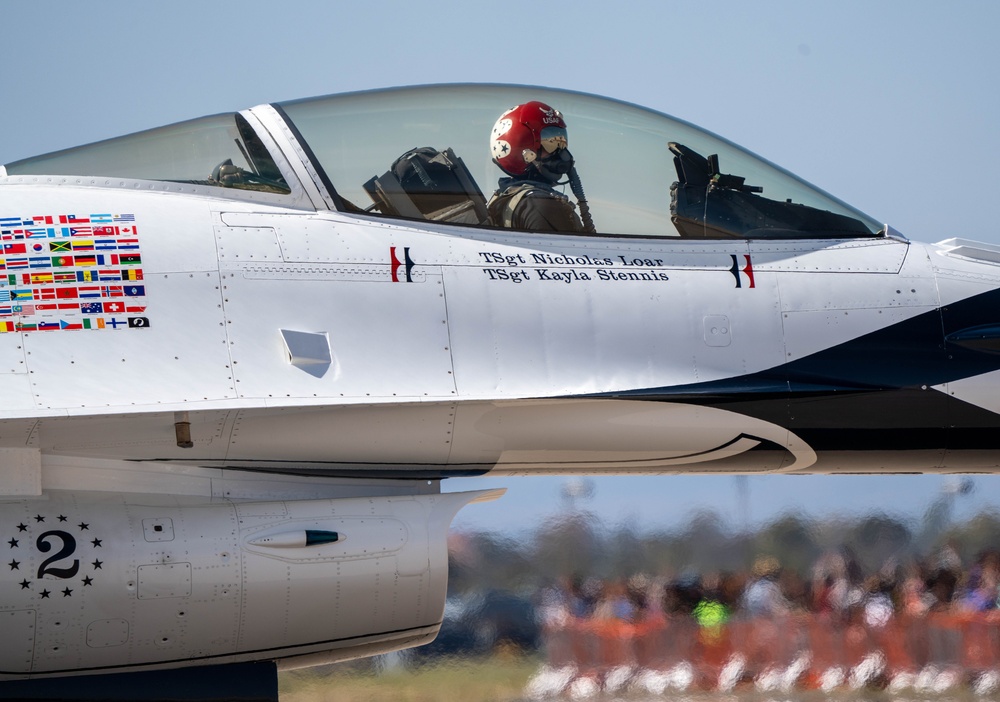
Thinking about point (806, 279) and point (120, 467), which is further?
point (806, 279)

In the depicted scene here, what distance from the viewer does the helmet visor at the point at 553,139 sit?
20.7ft

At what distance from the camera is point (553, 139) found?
249 inches

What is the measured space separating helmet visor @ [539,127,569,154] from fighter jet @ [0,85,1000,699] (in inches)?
0.7

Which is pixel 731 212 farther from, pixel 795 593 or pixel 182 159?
pixel 795 593

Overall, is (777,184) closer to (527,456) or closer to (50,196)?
(527,456)

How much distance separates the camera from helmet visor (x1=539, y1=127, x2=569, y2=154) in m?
6.30

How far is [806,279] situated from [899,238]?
775 mm

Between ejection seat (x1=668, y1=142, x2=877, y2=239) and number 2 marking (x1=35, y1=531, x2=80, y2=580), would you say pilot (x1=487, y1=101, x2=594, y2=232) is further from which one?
number 2 marking (x1=35, y1=531, x2=80, y2=580)

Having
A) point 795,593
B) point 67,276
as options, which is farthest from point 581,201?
point 795,593

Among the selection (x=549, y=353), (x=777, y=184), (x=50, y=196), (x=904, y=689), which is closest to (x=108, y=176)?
(x=50, y=196)

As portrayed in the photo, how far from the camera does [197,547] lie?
525cm

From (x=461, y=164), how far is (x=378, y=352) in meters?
1.31

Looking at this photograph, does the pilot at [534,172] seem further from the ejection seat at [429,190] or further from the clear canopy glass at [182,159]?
the clear canopy glass at [182,159]

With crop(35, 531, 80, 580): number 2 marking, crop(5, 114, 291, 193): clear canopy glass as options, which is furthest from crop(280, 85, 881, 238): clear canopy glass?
crop(35, 531, 80, 580): number 2 marking
